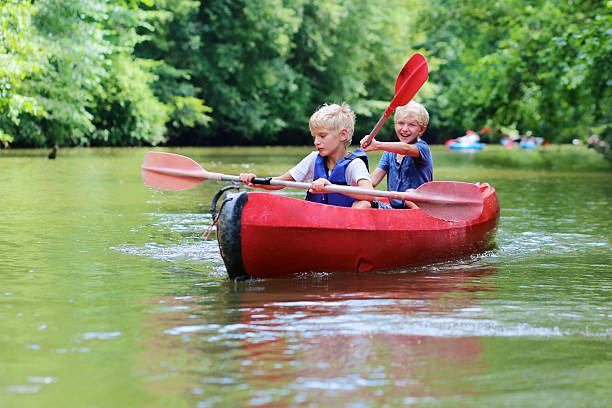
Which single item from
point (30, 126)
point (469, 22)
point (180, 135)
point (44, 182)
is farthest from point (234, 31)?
point (44, 182)

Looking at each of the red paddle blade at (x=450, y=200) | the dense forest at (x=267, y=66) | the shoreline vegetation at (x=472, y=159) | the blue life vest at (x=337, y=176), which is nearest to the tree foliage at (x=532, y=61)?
the dense forest at (x=267, y=66)

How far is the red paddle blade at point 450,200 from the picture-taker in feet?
23.4

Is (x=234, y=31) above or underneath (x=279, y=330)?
above

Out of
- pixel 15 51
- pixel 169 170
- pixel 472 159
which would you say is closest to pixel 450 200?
pixel 169 170

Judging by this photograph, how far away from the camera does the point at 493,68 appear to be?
25453 millimetres

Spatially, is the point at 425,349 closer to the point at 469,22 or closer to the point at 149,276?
the point at 149,276

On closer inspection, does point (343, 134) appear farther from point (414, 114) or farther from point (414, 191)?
point (414, 114)

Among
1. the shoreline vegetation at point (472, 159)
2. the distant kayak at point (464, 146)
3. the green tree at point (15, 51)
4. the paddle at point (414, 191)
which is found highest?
the green tree at point (15, 51)

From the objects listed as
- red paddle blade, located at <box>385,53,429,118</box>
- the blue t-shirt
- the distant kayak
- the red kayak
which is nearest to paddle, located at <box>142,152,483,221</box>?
the red kayak

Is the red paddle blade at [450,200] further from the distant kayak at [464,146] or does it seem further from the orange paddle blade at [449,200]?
the distant kayak at [464,146]

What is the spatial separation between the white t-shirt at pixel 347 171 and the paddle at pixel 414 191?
24cm

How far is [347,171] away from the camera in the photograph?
6.95 m

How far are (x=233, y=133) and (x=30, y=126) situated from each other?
64.2 feet

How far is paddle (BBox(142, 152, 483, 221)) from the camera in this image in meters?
6.98
